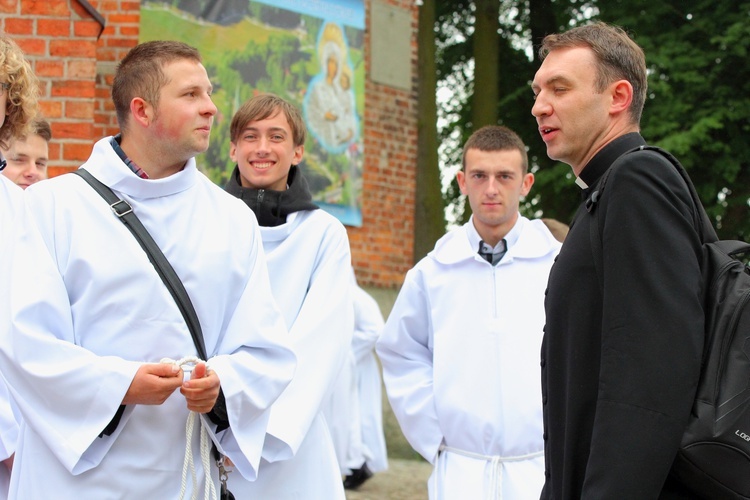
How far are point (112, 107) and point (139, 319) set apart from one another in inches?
256

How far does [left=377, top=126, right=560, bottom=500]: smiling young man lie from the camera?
5.15m

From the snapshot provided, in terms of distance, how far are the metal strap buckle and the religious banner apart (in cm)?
685

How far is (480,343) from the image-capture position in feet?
17.3

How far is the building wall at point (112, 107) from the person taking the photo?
24.2 feet

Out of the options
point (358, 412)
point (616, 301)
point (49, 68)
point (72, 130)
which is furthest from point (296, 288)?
point (358, 412)

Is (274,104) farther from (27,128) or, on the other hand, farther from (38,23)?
(38,23)

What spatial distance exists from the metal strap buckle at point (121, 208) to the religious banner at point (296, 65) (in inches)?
270

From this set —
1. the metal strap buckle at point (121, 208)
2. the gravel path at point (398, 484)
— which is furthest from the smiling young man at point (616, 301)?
the gravel path at point (398, 484)

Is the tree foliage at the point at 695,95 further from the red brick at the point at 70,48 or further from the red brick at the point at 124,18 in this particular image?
the red brick at the point at 70,48

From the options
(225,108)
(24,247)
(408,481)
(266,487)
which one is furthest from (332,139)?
(24,247)

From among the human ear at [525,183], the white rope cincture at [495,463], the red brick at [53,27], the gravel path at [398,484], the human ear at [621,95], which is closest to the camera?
the human ear at [621,95]

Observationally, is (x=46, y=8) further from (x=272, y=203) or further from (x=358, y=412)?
(x=358, y=412)

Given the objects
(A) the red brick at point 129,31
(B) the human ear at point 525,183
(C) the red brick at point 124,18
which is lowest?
(B) the human ear at point 525,183

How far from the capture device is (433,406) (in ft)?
17.4
